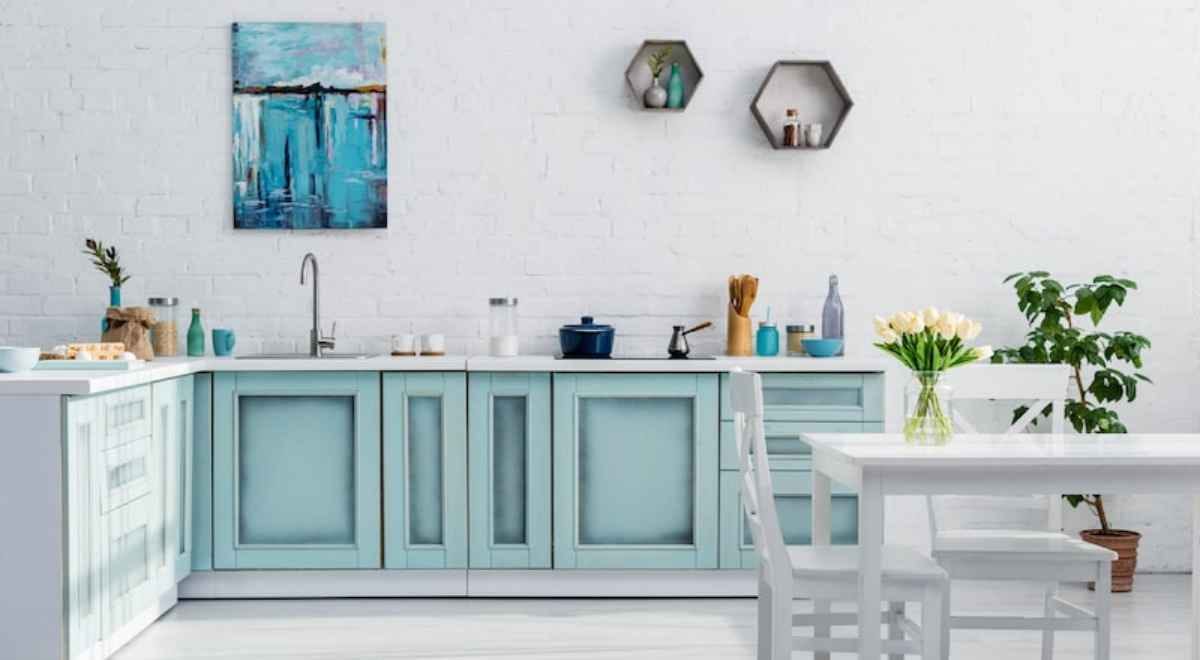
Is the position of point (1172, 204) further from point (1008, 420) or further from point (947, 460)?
point (947, 460)

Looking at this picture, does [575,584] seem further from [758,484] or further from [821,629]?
[758,484]

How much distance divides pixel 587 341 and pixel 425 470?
2.55 feet

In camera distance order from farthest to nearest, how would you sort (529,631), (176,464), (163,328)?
(163,328) < (176,464) < (529,631)

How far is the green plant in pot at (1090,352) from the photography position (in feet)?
16.6

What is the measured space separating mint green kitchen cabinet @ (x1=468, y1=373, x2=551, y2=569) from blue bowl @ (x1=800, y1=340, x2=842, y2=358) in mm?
1056

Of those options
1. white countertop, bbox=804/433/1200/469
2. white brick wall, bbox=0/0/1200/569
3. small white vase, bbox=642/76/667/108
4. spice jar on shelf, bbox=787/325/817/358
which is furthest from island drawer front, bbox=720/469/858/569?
small white vase, bbox=642/76/667/108

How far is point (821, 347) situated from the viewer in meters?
5.14

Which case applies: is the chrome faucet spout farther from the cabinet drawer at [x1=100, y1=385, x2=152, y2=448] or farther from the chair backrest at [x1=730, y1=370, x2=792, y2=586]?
the chair backrest at [x1=730, y1=370, x2=792, y2=586]

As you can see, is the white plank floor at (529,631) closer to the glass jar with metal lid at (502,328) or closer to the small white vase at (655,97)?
the glass jar with metal lid at (502,328)

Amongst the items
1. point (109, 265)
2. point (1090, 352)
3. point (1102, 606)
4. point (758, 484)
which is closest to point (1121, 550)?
point (1090, 352)

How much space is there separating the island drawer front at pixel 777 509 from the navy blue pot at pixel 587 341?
66 centimetres

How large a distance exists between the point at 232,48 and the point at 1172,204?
12.9 feet

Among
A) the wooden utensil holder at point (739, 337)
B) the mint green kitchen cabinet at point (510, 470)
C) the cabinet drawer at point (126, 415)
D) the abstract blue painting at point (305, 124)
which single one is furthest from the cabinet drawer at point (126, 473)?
the wooden utensil holder at point (739, 337)

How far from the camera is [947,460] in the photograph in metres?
3.00
